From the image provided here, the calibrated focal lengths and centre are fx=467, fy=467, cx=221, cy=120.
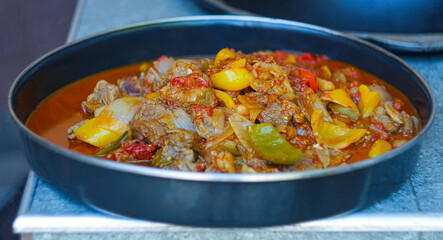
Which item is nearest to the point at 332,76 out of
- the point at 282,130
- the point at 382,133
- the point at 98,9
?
the point at 382,133

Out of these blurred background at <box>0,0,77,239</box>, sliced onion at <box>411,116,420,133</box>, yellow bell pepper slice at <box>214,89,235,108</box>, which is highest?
sliced onion at <box>411,116,420,133</box>

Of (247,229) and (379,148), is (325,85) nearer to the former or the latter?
(379,148)

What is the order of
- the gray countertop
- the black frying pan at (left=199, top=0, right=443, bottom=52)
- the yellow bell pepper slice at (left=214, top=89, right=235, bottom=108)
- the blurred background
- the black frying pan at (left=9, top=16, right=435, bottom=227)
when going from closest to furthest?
the black frying pan at (left=9, top=16, right=435, bottom=227) → the gray countertop → the yellow bell pepper slice at (left=214, top=89, right=235, bottom=108) → the black frying pan at (left=199, top=0, right=443, bottom=52) → the blurred background

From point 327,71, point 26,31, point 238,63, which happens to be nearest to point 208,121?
point 238,63

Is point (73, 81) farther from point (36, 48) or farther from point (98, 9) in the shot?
point (36, 48)

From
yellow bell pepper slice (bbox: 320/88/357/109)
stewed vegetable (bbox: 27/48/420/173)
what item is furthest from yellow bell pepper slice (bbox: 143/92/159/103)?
yellow bell pepper slice (bbox: 320/88/357/109)

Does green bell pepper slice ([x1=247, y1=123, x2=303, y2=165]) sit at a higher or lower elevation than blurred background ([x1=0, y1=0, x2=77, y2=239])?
higher

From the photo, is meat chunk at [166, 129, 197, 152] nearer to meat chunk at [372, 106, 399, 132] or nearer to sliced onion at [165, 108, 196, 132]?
sliced onion at [165, 108, 196, 132]
